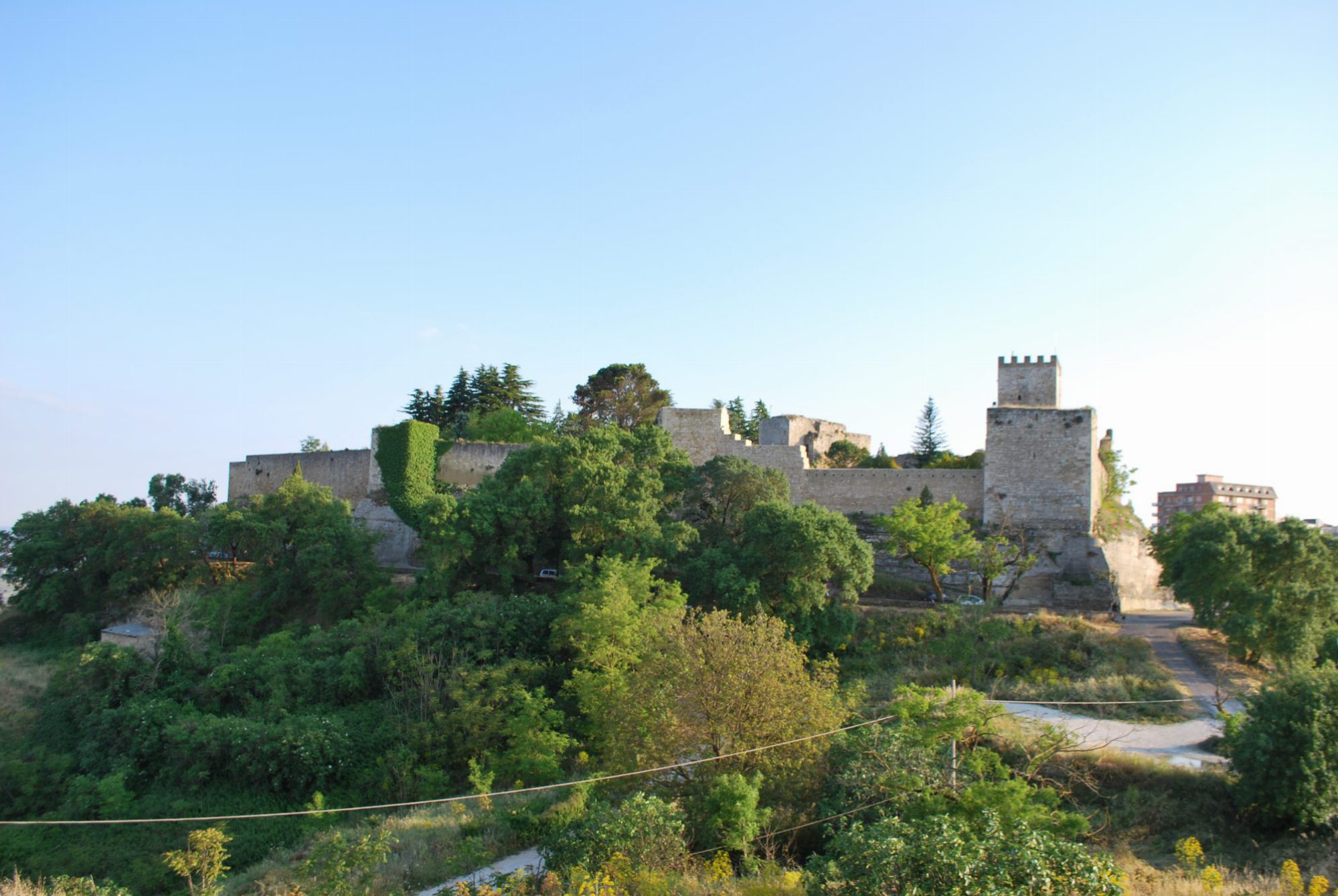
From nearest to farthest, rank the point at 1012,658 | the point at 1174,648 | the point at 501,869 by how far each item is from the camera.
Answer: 1. the point at 501,869
2. the point at 1012,658
3. the point at 1174,648

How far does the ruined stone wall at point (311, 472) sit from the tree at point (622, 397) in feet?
28.2

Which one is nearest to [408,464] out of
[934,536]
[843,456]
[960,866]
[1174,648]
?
[843,456]

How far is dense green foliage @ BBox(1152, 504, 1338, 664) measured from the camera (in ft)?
54.3

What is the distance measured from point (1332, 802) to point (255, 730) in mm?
16554

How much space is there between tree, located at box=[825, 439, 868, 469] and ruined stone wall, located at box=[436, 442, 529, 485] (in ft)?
33.7

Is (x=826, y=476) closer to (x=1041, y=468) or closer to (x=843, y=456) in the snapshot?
(x=843, y=456)

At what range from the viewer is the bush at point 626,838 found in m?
9.78

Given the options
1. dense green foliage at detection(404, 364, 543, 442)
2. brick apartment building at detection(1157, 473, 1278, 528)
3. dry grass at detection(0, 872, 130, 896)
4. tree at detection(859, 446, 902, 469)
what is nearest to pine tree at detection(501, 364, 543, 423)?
dense green foliage at detection(404, 364, 543, 442)

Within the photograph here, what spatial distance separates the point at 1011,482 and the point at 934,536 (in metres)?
3.82

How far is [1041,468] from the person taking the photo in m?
24.6

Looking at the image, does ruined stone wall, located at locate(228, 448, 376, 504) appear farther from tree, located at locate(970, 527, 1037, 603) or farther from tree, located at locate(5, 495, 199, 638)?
tree, located at locate(970, 527, 1037, 603)

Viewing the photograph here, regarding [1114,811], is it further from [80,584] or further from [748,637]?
[80,584]

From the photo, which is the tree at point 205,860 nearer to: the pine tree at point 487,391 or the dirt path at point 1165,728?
the dirt path at point 1165,728

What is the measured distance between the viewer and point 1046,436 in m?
24.6
